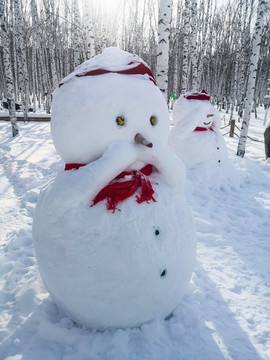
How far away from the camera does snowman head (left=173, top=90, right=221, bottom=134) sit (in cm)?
491

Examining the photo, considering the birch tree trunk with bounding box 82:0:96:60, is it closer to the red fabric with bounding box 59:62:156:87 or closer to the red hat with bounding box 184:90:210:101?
the red hat with bounding box 184:90:210:101

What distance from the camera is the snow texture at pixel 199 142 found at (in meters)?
4.95

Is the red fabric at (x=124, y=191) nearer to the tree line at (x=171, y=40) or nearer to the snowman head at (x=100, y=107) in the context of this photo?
the snowman head at (x=100, y=107)

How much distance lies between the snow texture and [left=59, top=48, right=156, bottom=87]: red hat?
321 centimetres

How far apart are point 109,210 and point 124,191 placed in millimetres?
157

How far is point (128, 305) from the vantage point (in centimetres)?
168

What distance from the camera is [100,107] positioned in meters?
1.66

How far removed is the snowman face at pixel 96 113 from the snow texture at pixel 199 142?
131 inches

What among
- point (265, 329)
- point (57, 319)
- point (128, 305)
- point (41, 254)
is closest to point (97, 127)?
point (41, 254)

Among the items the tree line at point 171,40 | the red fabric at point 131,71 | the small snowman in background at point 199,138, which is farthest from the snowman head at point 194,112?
the tree line at point 171,40

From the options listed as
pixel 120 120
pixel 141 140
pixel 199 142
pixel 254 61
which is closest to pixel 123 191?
pixel 141 140

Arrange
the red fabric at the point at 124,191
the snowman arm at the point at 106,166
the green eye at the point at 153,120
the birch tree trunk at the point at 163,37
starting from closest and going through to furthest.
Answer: the snowman arm at the point at 106,166
the red fabric at the point at 124,191
the green eye at the point at 153,120
the birch tree trunk at the point at 163,37

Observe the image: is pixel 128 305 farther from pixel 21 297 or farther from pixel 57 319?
pixel 21 297

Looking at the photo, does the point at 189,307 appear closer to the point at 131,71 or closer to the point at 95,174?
the point at 95,174
